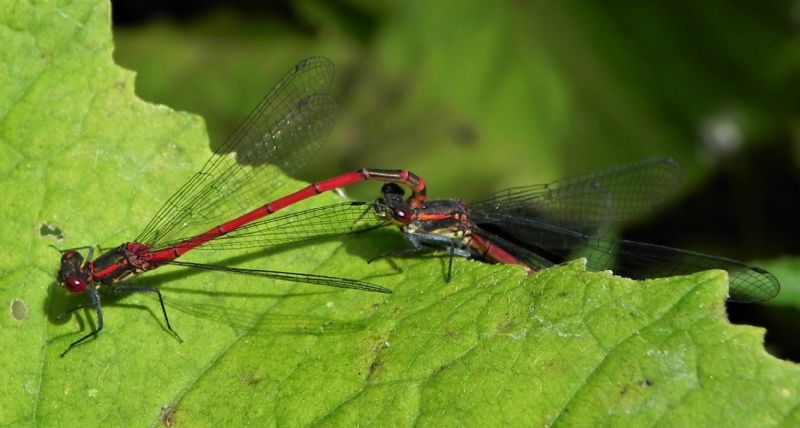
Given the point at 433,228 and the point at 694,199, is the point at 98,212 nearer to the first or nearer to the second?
the point at 433,228

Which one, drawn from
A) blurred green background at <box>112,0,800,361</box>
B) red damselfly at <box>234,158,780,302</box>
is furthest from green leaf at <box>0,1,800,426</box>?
blurred green background at <box>112,0,800,361</box>

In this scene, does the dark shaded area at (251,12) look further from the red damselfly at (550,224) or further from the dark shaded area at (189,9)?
the red damselfly at (550,224)

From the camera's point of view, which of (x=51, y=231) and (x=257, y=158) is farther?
(x=257, y=158)

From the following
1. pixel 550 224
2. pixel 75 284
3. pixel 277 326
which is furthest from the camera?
pixel 550 224

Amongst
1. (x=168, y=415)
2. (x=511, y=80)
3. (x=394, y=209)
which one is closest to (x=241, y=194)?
(x=394, y=209)

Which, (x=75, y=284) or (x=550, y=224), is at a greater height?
(x=550, y=224)

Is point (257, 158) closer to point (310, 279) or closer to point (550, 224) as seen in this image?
point (310, 279)
